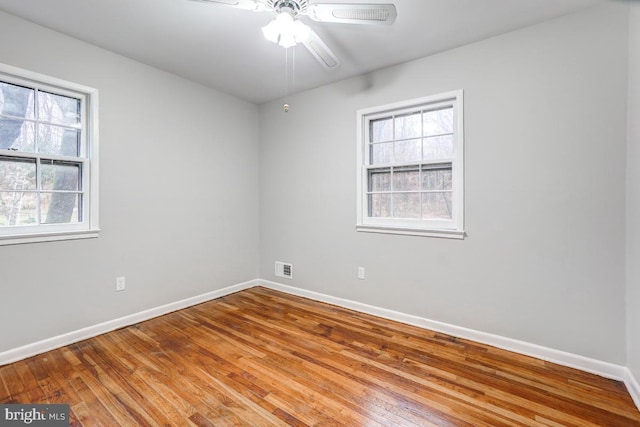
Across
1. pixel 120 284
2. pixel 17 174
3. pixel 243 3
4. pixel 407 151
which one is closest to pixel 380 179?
pixel 407 151

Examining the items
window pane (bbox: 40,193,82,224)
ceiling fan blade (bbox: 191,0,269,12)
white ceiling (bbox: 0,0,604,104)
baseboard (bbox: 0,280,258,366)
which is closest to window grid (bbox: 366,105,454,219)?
white ceiling (bbox: 0,0,604,104)

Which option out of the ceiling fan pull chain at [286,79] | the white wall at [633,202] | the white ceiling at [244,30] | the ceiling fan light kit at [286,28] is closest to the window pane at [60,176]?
the white ceiling at [244,30]

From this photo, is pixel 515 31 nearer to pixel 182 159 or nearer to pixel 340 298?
pixel 340 298

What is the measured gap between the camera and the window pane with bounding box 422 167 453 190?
9.13ft

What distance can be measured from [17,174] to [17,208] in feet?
0.87

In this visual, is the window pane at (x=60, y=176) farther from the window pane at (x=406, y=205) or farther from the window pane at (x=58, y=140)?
the window pane at (x=406, y=205)

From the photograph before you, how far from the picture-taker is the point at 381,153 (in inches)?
126

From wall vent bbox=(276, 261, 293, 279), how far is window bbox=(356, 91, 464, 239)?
119 cm

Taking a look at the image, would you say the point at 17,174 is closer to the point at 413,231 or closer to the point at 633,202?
the point at 413,231

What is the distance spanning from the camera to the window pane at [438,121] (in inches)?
109

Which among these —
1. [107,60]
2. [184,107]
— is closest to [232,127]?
[184,107]

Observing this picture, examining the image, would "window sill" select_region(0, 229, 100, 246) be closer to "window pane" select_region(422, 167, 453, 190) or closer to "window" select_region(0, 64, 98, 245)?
"window" select_region(0, 64, 98, 245)

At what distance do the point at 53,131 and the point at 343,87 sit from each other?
274cm

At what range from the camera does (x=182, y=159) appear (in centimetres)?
331
